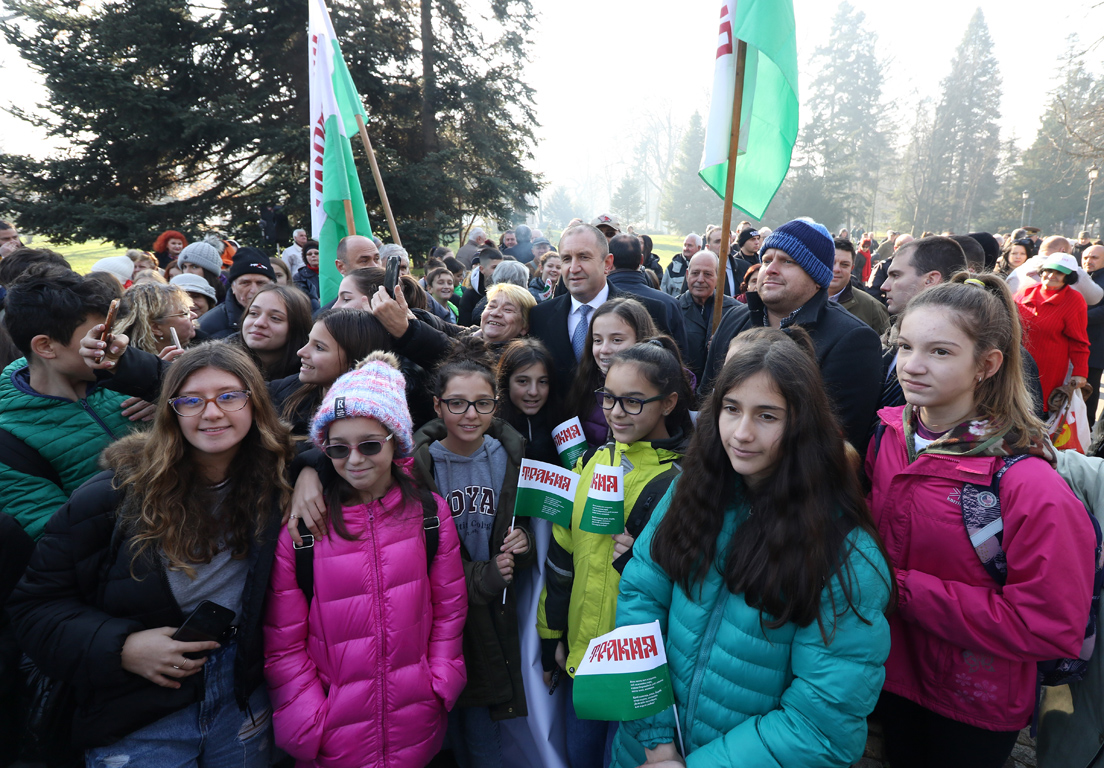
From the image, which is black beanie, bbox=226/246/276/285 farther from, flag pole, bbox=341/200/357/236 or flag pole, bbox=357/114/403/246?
flag pole, bbox=357/114/403/246

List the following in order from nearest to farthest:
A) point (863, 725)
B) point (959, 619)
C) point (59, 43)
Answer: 1. point (863, 725)
2. point (959, 619)
3. point (59, 43)

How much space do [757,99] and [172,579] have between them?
13.0 ft

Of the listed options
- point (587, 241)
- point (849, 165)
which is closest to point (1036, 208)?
point (849, 165)

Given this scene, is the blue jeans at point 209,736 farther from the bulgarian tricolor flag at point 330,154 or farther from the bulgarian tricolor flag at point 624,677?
the bulgarian tricolor flag at point 330,154

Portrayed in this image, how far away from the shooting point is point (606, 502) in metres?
2.25

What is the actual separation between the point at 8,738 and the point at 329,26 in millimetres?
5509

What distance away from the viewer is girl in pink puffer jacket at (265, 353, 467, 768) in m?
2.11

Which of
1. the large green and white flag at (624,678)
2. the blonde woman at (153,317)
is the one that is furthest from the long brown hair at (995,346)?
the blonde woman at (153,317)

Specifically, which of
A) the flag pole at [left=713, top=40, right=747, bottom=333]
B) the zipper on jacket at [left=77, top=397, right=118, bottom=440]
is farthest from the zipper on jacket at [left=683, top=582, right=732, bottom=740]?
the zipper on jacket at [left=77, top=397, right=118, bottom=440]

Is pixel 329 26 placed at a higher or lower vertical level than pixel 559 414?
higher

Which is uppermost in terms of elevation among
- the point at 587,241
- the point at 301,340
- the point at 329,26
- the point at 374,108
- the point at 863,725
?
the point at 374,108

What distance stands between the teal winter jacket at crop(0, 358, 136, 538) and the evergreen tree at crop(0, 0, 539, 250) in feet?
39.4

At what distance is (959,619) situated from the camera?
183cm

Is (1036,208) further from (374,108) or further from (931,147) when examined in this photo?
(374,108)
